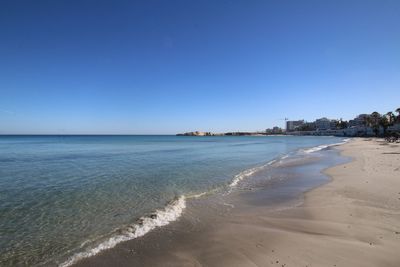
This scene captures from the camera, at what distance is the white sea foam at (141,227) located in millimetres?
6672

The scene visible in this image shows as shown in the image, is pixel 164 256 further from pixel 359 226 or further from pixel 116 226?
pixel 359 226

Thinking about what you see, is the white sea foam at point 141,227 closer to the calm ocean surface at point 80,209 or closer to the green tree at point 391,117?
the calm ocean surface at point 80,209

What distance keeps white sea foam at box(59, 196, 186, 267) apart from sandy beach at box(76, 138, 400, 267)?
30 centimetres

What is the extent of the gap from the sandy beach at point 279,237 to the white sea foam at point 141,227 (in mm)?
300

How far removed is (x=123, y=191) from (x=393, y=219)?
11248mm

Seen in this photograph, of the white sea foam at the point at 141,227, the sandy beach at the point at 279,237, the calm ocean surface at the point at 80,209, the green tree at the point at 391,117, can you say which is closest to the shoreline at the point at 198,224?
the sandy beach at the point at 279,237

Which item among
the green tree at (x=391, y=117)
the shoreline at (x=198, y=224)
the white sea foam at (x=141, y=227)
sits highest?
the green tree at (x=391, y=117)

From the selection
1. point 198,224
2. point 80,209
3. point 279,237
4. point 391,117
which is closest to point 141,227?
point 198,224

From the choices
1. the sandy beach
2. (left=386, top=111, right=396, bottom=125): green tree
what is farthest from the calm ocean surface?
(left=386, top=111, right=396, bottom=125): green tree

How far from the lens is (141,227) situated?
8.46 meters

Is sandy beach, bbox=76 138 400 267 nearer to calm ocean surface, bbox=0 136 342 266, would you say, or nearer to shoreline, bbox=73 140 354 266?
shoreline, bbox=73 140 354 266

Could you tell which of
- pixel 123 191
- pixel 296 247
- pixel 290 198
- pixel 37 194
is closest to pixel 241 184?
pixel 290 198

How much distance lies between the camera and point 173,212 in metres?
9.98

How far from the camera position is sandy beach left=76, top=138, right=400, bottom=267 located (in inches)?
235
